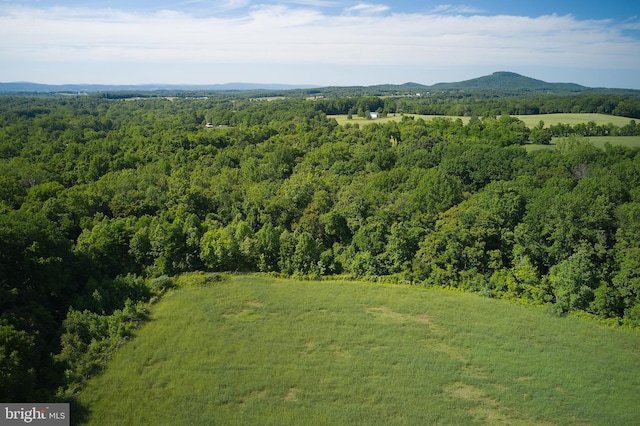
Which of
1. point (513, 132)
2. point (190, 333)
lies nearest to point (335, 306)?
point (190, 333)

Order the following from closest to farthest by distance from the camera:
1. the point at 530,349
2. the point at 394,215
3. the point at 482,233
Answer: the point at 530,349
the point at 482,233
the point at 394,215

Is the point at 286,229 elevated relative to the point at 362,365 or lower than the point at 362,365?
elevated

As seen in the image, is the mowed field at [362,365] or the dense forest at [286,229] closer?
the mowed field at [362,365]

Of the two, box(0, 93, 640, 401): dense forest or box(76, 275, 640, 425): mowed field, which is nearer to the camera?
box(76, 275, 640, 425): mowed field

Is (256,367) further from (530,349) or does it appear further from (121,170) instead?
(121,170)

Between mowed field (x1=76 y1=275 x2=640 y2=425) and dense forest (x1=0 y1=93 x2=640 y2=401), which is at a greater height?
dense forest (x1=0 y1=93 x2=640 y2=401)
